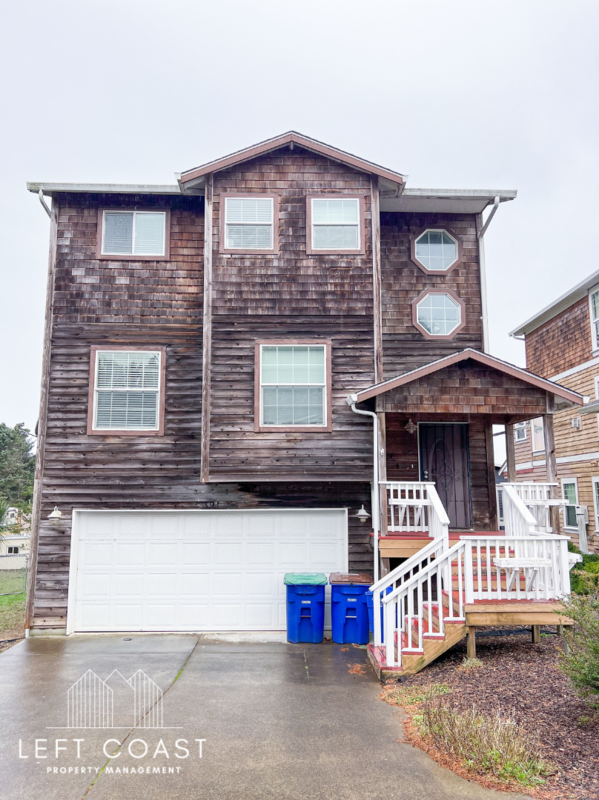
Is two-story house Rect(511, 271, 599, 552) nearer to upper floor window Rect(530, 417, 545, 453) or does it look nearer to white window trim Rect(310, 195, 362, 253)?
upper floor window Rect(530, 417, 545, 453)

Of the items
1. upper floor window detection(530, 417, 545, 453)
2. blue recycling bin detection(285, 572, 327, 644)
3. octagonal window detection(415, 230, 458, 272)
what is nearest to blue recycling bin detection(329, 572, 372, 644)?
blue recycling bin detection(285, 572, 327, 644)

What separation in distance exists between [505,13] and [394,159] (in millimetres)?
27129

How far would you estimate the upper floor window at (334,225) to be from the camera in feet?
33.1

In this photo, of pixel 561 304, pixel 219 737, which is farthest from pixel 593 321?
pixel 219 737

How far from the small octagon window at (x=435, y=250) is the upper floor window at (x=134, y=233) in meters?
4.88

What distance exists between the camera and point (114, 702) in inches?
239

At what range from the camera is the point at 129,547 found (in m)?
9.99

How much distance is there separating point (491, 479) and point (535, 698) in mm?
5264

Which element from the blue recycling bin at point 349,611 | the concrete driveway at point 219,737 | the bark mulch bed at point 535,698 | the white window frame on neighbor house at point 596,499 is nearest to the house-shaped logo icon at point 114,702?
the concrete driveway at point 219,737

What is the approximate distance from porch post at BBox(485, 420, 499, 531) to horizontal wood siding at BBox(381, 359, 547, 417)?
1805 millimetres

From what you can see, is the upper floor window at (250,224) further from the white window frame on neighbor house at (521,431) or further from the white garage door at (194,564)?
the white window frame on neighbor house at (521,431)

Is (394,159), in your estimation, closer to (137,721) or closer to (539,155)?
(539,155)

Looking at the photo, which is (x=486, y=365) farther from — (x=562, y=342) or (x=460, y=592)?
(x=562, y=342)

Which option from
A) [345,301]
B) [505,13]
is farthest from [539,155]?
[345,301]
